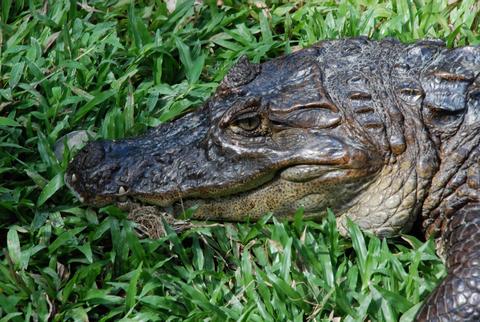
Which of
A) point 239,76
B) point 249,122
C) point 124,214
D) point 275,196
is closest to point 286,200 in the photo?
point 275,196

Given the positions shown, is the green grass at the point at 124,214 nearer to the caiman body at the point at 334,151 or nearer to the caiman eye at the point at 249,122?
the caiman body at the point at 334,151

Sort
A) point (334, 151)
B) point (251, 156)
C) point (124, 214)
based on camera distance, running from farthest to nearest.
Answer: point (124, 214), point (251, 156), point (334, 151)

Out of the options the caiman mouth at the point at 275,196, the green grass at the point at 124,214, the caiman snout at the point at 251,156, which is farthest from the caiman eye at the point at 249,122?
the green grass at the point at 124,214

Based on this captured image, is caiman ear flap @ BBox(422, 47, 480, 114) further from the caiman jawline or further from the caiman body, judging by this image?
the caiman jawline

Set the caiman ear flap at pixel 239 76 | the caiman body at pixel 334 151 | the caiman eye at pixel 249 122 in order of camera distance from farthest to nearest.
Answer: the caiman ear flap at pixel 239 76
the caiman eye at pixel 249 122
the caiman body at pixel 334 151

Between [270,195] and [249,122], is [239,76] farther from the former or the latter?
[270,195]

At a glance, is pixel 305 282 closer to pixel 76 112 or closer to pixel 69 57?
pixel 76 112

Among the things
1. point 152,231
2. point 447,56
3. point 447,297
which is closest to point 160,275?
point 152,231
